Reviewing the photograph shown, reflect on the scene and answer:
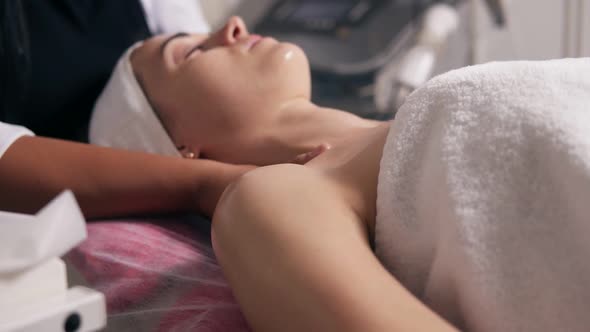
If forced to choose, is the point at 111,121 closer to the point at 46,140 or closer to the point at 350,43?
the point at 46,140

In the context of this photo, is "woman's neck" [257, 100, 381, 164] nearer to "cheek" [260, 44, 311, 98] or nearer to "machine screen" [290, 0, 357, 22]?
"cheek" [260, 44, 311, 98]

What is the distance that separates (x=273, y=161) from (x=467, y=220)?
1.74 ft

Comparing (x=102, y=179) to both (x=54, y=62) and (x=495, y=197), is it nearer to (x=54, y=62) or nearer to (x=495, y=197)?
(x=54, y=62)

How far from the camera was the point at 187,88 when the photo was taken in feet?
3.55

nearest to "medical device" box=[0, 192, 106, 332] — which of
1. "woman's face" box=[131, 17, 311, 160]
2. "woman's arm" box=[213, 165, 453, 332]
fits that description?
"woman's arm" box=[213, 165, 453, 332]

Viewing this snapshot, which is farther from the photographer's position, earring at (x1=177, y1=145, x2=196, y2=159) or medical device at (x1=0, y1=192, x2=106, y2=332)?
earring at (x1=177, y1=145, x2=196, y2=159)

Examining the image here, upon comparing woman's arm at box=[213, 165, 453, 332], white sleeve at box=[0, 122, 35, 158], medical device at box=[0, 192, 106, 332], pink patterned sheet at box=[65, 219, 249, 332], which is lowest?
pink patterned sheet at box=[65, 219, 249, 332]

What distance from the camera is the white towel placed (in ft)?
1.66

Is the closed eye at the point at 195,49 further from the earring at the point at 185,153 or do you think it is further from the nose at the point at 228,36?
the earring at the point at 185,153

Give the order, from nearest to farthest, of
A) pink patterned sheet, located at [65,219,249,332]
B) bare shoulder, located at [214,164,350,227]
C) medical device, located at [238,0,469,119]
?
bare shoulder, located at [214,164,350,227]
pink patterned sheet, located at [65,219,249,332]
medical device, located at [238,0,469,119]

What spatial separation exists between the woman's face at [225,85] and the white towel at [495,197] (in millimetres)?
442

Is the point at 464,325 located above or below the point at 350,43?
above

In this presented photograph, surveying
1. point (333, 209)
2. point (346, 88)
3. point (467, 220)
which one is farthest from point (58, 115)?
point (346, 88)

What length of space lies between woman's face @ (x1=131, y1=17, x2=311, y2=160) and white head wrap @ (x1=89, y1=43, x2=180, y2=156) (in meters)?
0.02
